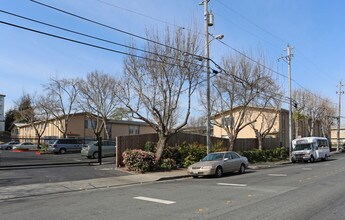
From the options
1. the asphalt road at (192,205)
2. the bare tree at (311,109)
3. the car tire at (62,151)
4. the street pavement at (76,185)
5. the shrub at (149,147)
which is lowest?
the street pavement at (76,185)

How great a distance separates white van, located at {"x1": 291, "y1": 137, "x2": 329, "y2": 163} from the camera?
35281mm

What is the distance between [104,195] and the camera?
12.3 m

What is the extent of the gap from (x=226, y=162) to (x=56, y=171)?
372 inches

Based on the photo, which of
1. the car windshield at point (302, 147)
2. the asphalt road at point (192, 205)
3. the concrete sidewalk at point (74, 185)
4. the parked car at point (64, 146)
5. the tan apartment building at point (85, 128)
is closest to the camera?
the asphalt road at point (192, 205)

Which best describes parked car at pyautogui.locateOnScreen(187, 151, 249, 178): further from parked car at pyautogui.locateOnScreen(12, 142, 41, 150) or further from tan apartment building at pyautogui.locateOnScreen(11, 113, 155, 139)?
parked car at pyautogui.locateOnScreen(12, 142, 41, 150)

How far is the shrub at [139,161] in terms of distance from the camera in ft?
68.0

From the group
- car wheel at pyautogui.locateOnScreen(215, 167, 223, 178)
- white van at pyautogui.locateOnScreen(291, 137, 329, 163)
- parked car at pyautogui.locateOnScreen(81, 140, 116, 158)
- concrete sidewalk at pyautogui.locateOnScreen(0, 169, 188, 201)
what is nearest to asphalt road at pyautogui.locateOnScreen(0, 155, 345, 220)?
concrete sidewalk at pyautogui.locateOnScreen(0, 169, 188, 201)

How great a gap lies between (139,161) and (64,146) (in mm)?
20291

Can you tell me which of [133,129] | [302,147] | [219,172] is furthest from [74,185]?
[133,129]

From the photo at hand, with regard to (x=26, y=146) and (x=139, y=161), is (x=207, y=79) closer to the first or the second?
(x=139, y=161)

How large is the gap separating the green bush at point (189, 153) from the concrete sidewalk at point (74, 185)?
4.20m

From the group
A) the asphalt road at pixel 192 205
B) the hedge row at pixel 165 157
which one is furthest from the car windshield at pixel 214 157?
the asphalt road at pixel 192 205

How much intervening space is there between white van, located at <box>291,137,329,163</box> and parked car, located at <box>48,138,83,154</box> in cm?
2301

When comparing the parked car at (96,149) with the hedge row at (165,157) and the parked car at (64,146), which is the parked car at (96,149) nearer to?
the hedge row at (165,157)
